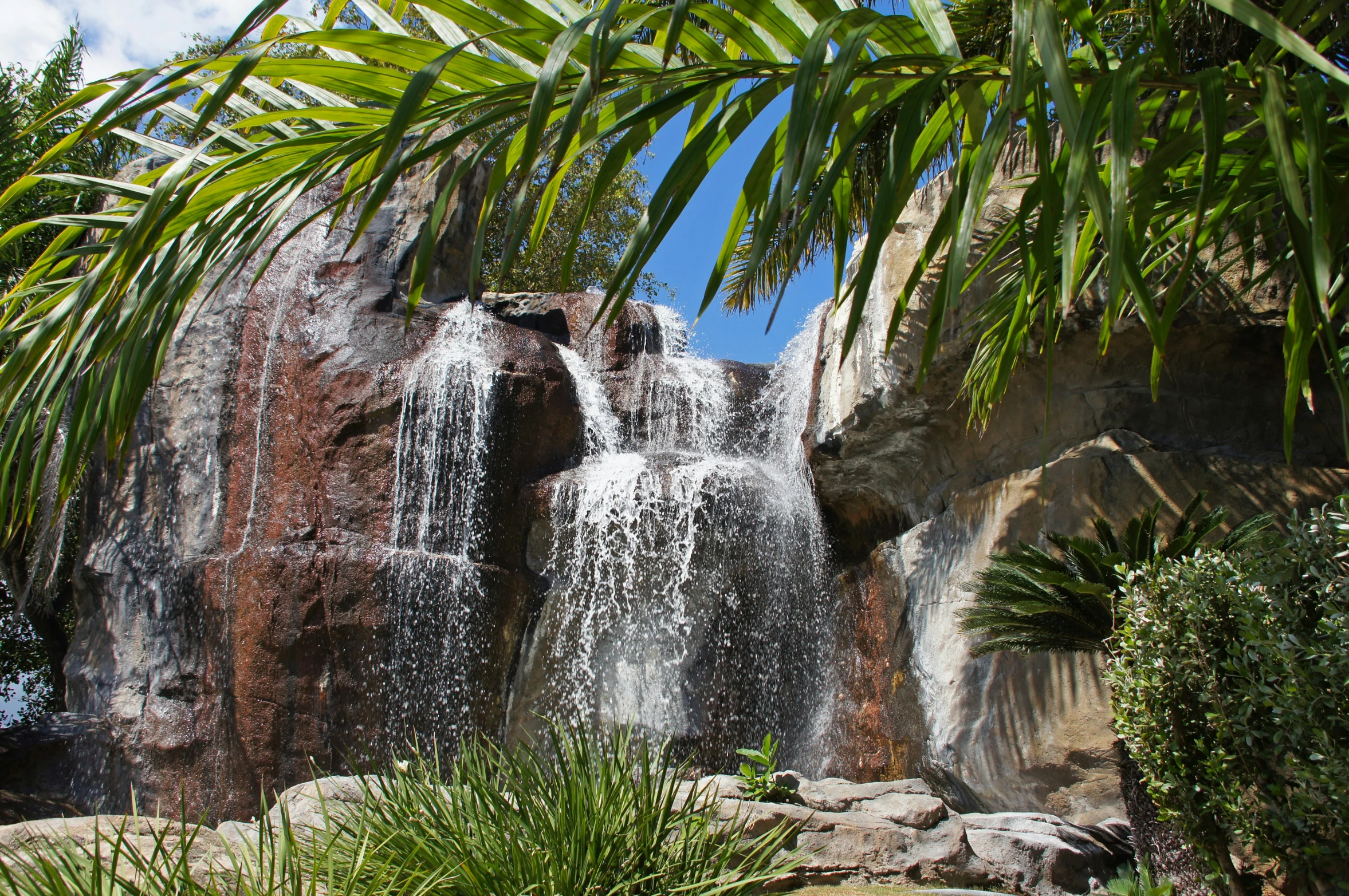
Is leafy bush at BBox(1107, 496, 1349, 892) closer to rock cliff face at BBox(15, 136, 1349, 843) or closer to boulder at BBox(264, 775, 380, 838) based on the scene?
rock cliff face at BBox(15, 136, 1349, 843)

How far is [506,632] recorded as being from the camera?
33.5 ft

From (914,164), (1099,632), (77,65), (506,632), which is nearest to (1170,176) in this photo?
(914,164)

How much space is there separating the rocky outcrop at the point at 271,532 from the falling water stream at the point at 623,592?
0.24 metres

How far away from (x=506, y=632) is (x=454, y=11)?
8420 mm

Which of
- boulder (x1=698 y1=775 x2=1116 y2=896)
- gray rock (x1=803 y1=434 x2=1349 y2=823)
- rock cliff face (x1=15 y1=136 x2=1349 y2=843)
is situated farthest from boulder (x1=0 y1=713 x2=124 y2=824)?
gray rock (x1=803 y1=434 x2=1349 y2=823)

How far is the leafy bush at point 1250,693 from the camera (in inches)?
151

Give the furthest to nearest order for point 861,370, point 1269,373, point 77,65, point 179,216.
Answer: point 77,65 < point 861,370 < point 1269,373 < point 179,216

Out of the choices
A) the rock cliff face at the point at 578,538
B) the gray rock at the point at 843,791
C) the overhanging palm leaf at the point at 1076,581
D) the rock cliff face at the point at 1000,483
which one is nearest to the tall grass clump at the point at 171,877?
the gray rock at the point at 843,791

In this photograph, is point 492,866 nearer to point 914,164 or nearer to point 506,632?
point 914,164

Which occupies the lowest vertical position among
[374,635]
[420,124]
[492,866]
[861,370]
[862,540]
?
[492,866]

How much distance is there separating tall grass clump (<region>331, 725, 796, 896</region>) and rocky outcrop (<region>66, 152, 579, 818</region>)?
17.4ft

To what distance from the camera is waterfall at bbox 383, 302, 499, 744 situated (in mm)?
9797

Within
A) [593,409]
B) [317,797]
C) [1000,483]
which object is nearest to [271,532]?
[593,409]

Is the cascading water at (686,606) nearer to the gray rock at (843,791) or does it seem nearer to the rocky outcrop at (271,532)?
the rocky outcrop at (271,532)
